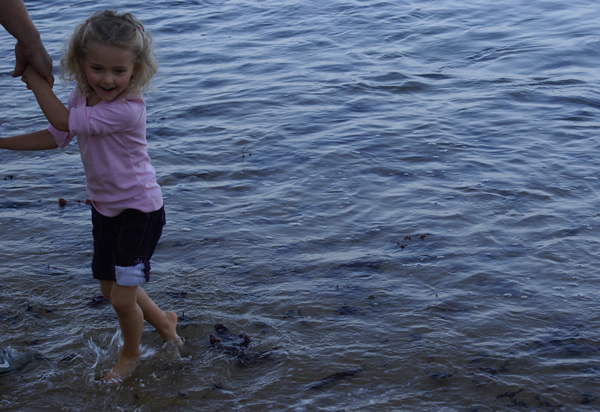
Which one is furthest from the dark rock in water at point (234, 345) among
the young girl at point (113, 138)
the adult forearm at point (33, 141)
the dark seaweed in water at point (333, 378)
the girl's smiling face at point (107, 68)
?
the girl's smiling face at point (107, 68)

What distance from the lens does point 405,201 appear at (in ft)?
19.5

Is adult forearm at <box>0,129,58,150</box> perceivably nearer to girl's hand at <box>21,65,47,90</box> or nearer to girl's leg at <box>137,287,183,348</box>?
girl's hand at <box>21,65,47,90</box>

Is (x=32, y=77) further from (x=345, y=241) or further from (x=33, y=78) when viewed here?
(x=345, y=241)

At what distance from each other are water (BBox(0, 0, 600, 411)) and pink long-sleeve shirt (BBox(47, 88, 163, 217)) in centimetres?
96

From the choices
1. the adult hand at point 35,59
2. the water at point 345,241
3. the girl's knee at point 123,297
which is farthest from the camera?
the water at point 345,241

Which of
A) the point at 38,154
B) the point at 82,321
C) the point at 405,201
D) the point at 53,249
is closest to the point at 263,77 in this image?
the point at 38,154

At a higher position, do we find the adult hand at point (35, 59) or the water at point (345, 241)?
the adult hand at point (35, 59)

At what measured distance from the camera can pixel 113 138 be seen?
3.37 metres

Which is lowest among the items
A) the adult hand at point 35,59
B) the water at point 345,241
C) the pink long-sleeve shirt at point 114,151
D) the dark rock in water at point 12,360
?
the water at point 345,241

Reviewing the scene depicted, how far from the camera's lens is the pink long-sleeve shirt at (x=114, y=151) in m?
3.25

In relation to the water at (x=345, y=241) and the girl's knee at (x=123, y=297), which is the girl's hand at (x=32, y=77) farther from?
the water at (x=345, y=241)

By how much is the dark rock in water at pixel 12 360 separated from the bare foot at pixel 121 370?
0.43 metres

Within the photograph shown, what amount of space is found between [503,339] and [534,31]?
869cm

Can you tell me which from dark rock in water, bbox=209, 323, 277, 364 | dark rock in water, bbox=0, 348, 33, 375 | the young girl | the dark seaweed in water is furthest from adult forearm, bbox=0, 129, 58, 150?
the dark seaweed in water
